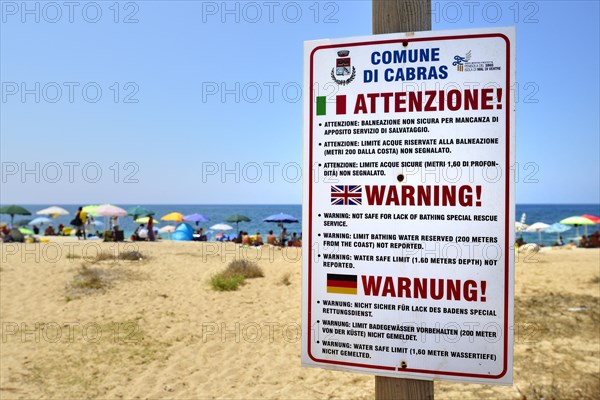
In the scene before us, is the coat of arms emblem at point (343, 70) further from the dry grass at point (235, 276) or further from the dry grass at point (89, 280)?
the dry grass at point (89, 280)

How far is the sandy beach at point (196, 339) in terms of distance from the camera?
478 centimetres

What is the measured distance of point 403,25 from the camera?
1672mm

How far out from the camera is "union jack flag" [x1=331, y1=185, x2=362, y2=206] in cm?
165

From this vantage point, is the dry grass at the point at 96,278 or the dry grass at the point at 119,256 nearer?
the dry grass at the point at 96,278

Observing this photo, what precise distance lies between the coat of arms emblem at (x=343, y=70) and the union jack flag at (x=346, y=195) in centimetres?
42

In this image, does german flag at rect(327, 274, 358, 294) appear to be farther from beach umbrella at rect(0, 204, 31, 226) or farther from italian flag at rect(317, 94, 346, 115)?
beach umbrella at rect(0, 204, 31, 226)

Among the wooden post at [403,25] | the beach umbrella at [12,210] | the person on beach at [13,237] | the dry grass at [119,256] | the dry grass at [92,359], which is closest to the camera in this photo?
the wooden post at [403,25]

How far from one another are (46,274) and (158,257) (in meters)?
4.12

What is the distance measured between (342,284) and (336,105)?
72 centimetres

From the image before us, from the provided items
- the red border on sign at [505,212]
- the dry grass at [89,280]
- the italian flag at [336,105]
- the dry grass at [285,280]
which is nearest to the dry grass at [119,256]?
the dry grass at [89,280]

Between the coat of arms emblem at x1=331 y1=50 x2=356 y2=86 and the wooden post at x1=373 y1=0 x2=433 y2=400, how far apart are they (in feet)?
0.59

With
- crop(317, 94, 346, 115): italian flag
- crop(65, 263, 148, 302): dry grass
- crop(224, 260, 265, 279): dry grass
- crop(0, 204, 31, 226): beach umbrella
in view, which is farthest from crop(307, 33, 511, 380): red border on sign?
crop(0, 204, 31, 226): beach umbrella

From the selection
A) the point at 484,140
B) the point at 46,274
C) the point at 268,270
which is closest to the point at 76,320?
the point at 46,274

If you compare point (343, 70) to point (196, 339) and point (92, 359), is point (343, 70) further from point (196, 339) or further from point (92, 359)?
point (196, 339)
